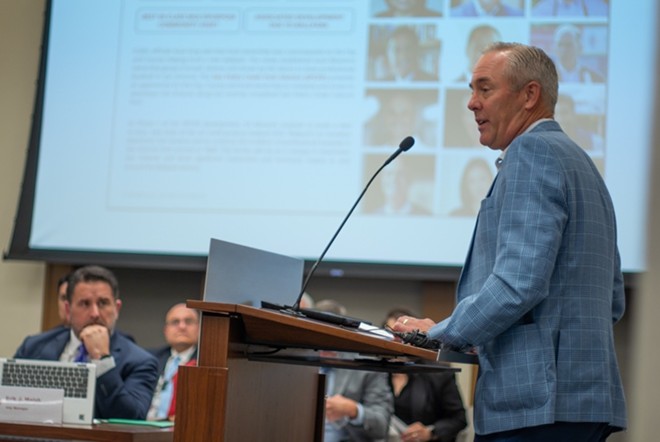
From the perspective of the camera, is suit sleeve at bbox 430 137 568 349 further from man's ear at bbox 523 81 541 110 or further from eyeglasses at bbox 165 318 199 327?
eyeglasses at bbox 165 318 199 327

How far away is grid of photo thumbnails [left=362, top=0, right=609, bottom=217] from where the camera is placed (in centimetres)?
498

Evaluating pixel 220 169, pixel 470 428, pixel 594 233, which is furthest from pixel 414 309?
pixel 594 233

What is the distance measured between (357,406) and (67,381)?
5.72 ft

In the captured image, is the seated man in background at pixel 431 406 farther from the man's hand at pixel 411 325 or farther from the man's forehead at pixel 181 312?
the man's hand at pixel 411 325

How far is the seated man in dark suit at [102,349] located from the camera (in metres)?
3.65

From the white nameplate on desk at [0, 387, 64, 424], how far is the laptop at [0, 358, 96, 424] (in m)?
0.02

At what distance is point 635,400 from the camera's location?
0.61 meters

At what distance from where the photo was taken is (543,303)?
6.16 ft

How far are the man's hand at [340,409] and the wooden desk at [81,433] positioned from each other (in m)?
1.55

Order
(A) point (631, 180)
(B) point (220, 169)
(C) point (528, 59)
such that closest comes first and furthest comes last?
(C) point (528, 59)
(A) point (631, 180)
(B) point (220, 169)

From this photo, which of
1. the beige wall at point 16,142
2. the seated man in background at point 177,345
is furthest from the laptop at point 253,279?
the beige wall at point 16,142

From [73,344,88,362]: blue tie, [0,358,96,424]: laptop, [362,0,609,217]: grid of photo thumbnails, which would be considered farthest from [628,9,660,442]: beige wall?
[362,0,609,217]: grid of photo thumbnails

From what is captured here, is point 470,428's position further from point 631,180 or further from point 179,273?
point 179,273

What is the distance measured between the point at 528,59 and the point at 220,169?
11.1 ft
